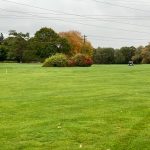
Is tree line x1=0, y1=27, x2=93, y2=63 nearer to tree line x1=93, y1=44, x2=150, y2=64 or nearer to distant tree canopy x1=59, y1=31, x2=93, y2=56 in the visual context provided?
distant tree canopy x1=59, y1=31, x2=93, y2=56

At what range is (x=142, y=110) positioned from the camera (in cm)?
1555

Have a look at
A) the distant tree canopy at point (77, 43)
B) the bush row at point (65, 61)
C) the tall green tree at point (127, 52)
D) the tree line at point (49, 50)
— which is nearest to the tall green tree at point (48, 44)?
the tree line at point (49, 50)

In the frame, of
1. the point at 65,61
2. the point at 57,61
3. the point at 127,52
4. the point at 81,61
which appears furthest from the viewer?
the point at 127,52

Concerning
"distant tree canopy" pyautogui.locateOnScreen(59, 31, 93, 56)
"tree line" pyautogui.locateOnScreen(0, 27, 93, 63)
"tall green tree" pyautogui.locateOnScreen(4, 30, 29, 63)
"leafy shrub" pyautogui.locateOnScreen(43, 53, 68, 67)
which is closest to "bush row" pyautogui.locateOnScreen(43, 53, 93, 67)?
"leafy shrub" pyautogui.locateOnScreen(43, 53, 68, 67)

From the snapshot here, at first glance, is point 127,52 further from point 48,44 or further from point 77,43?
point 48,44

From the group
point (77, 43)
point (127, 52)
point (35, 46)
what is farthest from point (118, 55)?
point (35, 46)

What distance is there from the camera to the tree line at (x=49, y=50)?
361ft

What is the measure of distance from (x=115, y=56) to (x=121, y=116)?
10553 centimetres

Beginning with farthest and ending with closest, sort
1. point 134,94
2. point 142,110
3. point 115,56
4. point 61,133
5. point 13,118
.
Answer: point 115,56 < point 134,94 < point 142,110 < point 13,118 < point 61,133

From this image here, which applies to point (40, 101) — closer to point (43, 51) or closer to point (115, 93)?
point (115, 93)

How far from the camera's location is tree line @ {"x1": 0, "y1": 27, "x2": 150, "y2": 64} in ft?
361

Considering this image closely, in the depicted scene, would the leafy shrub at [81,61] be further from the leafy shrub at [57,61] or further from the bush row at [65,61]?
the leafy shrub at [57,61]

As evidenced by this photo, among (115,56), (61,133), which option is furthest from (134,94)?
(115,56)

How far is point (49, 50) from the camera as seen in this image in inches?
4284
